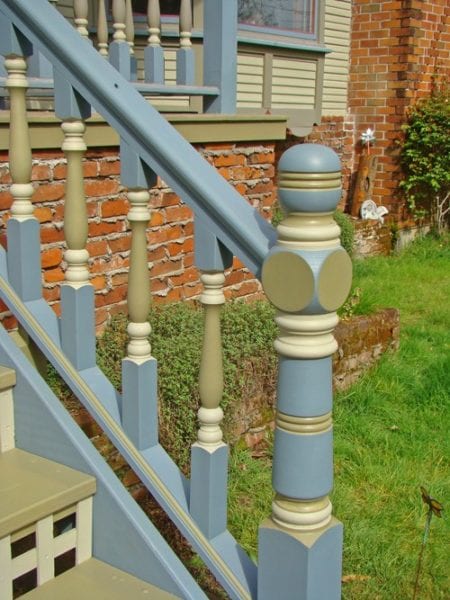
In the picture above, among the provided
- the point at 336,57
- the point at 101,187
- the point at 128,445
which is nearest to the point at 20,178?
the point at 128,445

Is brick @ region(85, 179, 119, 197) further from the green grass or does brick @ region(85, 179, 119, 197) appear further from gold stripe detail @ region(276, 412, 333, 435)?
gold stripe detail @ region(276, 412, 333, 435)

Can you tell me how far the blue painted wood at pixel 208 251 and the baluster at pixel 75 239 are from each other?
1.09 feet

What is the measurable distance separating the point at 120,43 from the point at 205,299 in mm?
3004

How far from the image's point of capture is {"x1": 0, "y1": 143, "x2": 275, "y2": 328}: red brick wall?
10.9 feet

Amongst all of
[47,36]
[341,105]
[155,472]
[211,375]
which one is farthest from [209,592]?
[341,105]

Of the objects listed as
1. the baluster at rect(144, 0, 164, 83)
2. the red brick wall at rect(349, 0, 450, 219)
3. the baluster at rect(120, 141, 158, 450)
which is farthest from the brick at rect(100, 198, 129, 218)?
the red brick wall at rect(349, 0, 450, 219)

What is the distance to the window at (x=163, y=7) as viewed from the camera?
6699 mm

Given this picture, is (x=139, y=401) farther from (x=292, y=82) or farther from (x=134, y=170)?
(x=292, y=82)

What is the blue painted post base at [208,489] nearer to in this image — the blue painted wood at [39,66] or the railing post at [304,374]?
the railing post at [304,374]

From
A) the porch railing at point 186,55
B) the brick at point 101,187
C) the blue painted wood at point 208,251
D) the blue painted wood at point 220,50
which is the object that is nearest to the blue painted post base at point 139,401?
the blue painted wood at point 208,251

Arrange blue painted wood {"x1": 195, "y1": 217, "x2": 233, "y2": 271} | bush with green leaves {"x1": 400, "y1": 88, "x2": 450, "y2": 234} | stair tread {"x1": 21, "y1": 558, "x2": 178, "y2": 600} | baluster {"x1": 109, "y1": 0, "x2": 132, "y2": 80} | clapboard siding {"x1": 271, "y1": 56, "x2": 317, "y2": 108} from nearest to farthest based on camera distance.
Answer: blue painted wood {"x1": 195, "y1": 217, "x2": 233, "y2": 271} < stair tread {"x1": 21, "y1": 558, "x2": 178, "y2": 600} < baluster {"x1": 109, "y1": 0, "x2": 132, "y2": 80} < clapboard siding {"x1": 271, "y1": 56, "x2": 317, "y2": 108} < bush with green leaves {"x1": 400, "y1": 88, "x2": 450, "y2": 234}

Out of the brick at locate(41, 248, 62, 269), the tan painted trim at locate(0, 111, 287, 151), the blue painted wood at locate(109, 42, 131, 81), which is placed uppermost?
the blue painted wood at locate(109, 42, 131, 81)

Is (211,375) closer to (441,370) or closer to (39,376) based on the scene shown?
(39,376)

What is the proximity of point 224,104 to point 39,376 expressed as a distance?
2.59 m
